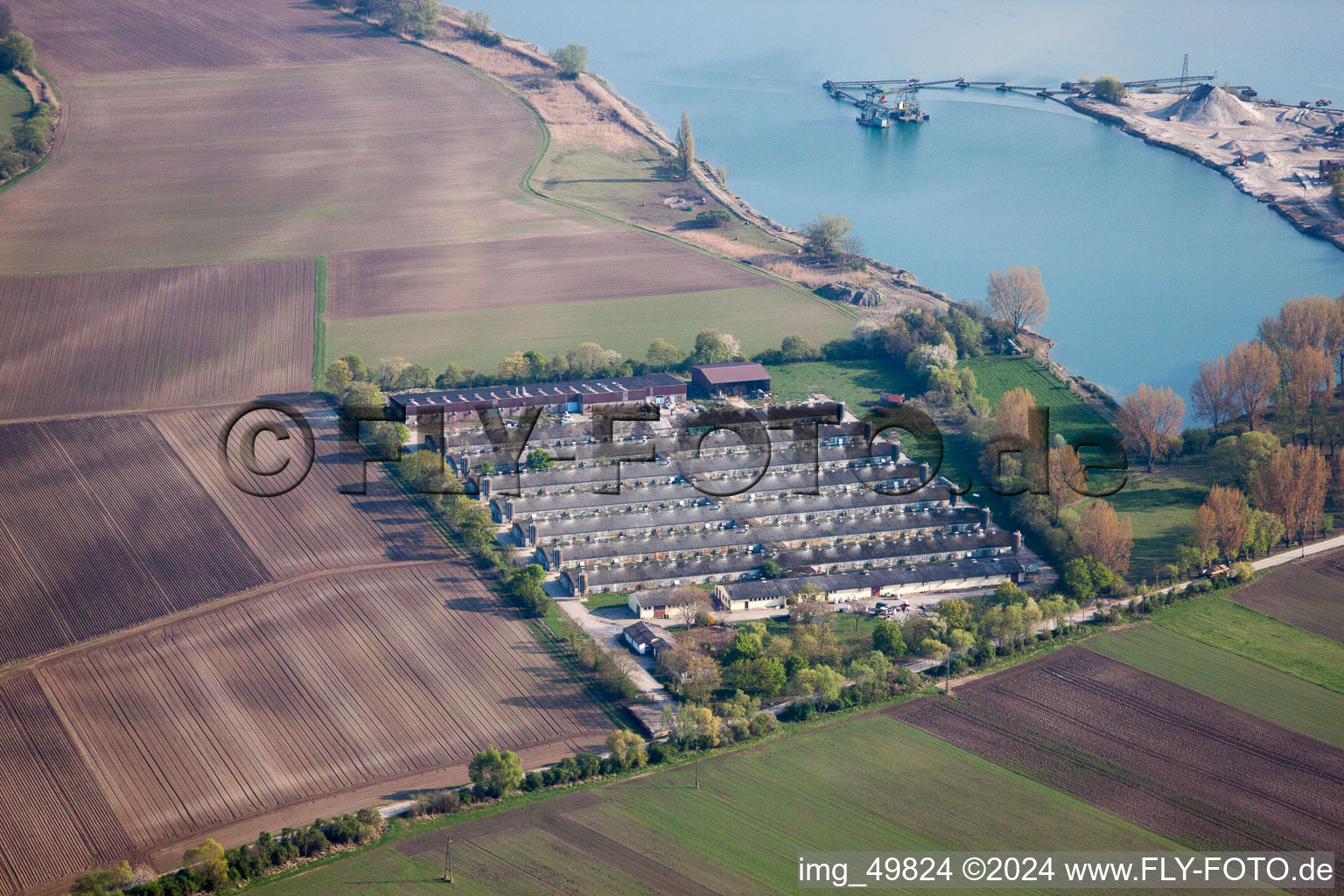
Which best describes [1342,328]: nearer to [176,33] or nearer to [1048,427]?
[1048,427]

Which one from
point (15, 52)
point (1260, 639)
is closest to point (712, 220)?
point (1260, 639)

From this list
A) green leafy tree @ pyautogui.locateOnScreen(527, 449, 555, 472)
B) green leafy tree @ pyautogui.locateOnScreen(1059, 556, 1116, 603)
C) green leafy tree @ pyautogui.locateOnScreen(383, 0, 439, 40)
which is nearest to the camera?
green leafy tree @ pyautogui.locateOnScreen(1059, 556, 1116, 603)

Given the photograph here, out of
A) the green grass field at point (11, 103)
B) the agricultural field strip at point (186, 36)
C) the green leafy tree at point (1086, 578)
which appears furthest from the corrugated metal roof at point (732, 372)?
the agricultural field strip at point (186, 36)

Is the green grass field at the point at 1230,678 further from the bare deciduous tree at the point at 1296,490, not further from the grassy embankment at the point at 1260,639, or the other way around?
the bare deciduous tree at the point at 1296,490

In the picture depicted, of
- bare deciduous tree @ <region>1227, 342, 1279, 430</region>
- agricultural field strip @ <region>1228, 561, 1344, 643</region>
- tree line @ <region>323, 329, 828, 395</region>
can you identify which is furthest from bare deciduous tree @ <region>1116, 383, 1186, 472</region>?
tree line @ <region>323, 329, 828, 395</region>

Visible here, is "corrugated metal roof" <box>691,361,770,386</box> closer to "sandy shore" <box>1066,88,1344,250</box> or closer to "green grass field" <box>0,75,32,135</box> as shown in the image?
"sandy shore" <box>1066,88,1344,250</box>

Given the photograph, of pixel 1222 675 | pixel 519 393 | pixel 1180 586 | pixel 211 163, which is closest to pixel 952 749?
pixel 1222 675

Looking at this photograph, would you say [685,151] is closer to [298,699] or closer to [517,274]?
[517,274]
